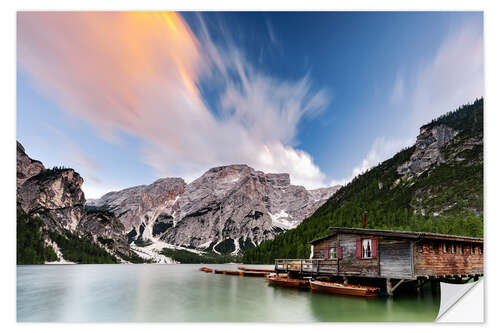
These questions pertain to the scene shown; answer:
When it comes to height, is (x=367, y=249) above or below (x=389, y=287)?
above

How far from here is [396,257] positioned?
69.9ft

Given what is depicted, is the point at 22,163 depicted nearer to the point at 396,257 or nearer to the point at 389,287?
the point at 396,257

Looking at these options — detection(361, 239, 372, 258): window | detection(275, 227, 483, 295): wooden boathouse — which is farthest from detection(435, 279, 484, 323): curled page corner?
detection(361, 239, 372, 258): window

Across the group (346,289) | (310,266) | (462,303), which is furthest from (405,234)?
(310,266)

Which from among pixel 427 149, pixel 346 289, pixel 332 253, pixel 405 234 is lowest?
pixel 346 289

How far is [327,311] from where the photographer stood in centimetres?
1834

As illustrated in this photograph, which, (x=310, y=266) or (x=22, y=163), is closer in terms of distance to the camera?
(x=22, y=163)

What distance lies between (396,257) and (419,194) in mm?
108035

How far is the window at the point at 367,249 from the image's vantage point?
23.1 meters
